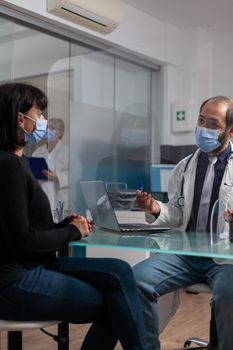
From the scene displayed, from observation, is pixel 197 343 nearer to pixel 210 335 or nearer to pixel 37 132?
pixel 210 335

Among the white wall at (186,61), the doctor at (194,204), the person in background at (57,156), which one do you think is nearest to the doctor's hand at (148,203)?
the doctor at (194,204)

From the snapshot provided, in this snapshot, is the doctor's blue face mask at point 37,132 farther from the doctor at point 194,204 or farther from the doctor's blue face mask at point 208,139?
the doctor's blue face mask at point 208,139

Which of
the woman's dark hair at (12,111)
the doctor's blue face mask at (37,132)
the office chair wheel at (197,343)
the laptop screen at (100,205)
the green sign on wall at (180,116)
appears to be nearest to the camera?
the woman's dark hair at (12,111)

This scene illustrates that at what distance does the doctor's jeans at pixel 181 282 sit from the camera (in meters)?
1.67

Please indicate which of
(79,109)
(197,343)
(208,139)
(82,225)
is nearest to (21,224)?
(82,225)

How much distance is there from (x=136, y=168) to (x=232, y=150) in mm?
2753

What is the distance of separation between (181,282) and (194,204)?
0.38 m

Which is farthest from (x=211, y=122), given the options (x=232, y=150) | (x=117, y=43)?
(x=117, y=43)

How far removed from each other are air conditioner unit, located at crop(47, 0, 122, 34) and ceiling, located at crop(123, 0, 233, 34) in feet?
1.41

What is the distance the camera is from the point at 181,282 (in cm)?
193

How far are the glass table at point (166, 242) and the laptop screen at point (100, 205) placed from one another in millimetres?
46

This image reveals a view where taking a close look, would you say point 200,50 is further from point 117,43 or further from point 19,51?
point 19,51

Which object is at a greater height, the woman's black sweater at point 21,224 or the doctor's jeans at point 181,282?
the woman's black sweater at point 21,224

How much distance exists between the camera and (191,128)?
4938 millimetres
